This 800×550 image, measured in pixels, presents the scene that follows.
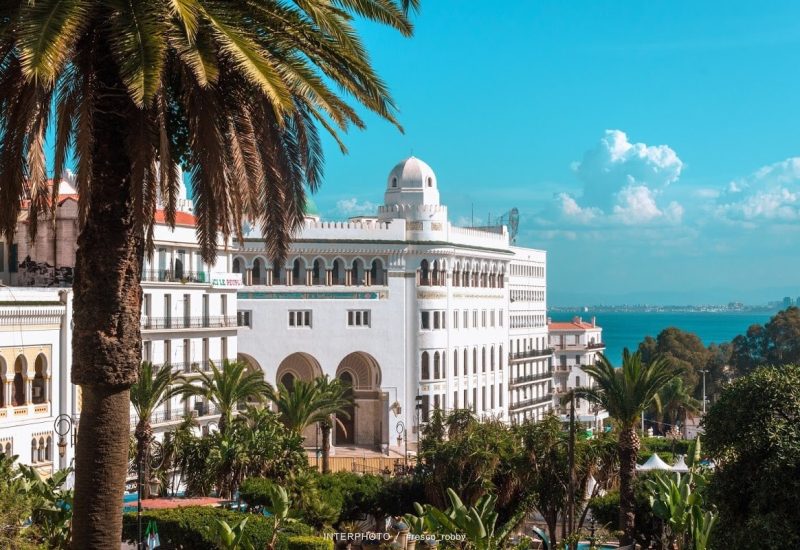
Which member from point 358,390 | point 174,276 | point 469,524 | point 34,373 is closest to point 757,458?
point 469,524

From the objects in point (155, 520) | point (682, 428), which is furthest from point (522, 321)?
point (155, 520)

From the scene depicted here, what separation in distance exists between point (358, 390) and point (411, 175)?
13.8 m

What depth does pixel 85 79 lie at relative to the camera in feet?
48.4

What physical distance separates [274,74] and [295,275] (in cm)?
5053

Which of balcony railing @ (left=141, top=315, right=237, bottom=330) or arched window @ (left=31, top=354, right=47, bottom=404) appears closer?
arched window @ (left=31, top=354, right=47, bottom=404)

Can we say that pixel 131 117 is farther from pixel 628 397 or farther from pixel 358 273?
pixel 358 273

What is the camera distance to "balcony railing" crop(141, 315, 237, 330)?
159 feet

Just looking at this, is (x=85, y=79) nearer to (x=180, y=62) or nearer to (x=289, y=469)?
(x=180, y=62)

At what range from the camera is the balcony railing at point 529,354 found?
8238 cm

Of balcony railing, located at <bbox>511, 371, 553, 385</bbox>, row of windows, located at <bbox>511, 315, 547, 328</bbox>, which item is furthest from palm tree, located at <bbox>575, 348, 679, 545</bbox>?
row of windows, located at <bbox>511, 315, 547, 328</bbox>

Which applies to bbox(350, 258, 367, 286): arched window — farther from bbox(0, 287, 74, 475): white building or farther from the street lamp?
the street lamp

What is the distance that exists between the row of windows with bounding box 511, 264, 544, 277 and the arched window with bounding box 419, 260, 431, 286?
23665 millimetres

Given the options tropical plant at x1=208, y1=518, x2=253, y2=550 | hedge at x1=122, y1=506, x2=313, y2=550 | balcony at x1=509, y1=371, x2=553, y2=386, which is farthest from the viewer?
balcony at x1=509, y1=371, x2=553, y2=386

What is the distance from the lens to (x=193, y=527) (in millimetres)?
31875
